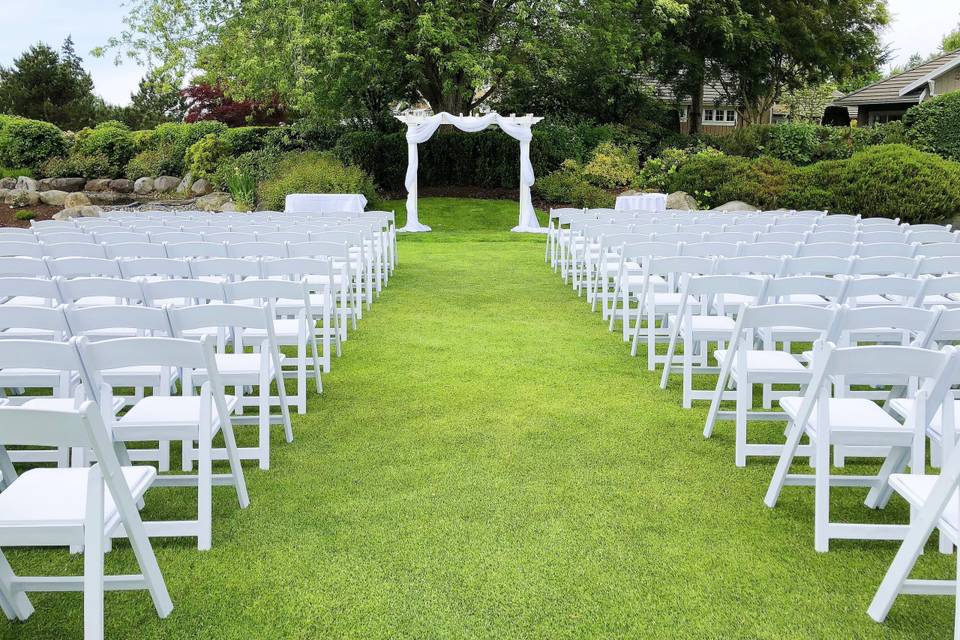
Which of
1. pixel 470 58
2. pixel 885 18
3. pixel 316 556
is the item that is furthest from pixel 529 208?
pixel 885 18

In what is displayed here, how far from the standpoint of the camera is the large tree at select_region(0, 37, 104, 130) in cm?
3856

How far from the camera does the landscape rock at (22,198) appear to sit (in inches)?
935

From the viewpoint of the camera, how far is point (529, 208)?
1903 cm

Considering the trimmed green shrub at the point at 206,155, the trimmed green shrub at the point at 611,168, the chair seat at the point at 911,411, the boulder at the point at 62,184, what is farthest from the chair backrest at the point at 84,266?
the boulder at the point at 62,184

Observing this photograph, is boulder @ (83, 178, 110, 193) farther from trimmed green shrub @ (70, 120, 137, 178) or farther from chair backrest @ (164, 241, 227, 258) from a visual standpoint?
chair backrest @ (164, 241, 227, 258)

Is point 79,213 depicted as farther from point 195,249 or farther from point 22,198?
point 195,249

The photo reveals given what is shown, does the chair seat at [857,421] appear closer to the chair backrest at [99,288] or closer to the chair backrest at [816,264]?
the chair backrest at [816,264]

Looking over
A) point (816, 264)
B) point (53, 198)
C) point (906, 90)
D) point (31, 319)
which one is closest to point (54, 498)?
point (31, 319)

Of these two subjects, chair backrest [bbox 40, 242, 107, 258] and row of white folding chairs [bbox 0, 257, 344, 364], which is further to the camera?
chair backrest [bbox 40, 242, 107, 258]

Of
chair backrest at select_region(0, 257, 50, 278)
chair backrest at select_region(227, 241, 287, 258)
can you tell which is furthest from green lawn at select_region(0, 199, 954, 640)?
chair backrest at select_region(0, 257, 50, 278)

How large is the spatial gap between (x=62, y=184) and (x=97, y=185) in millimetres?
1093

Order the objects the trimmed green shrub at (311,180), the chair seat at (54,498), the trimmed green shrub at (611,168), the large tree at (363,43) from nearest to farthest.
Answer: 1. the chair seat at (54,498)
2. the trimmed green shrub at (311,180)
3. the large tree at (363,43)
4. the trimmed green shrub at (611,168)

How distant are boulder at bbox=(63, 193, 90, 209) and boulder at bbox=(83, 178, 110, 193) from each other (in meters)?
3.47

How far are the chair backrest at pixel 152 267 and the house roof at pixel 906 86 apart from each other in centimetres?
2920
